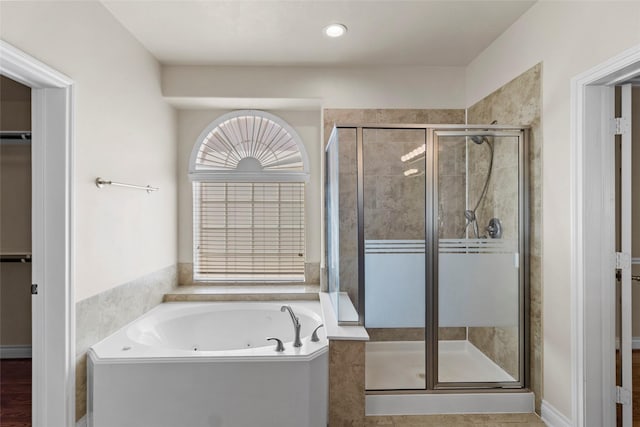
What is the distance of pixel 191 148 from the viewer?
12.1 ft

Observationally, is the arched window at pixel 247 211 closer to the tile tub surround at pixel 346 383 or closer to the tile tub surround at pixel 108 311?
the tile tub surround at pixel 108 311

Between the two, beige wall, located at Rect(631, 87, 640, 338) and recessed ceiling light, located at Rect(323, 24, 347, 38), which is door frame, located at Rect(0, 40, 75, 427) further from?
beige wall, located at Rect(631, 87, 640, 338)

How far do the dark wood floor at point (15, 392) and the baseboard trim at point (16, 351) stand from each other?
1.7 inches

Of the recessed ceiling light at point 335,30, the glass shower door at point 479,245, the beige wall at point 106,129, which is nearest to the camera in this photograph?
the beige wall at point 106,129

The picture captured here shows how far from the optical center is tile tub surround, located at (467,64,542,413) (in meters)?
2.27

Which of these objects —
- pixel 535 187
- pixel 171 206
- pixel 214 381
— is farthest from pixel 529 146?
pixel 171 206

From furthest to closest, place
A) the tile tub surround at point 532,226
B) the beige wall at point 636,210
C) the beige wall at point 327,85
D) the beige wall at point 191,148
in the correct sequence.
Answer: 1. the beige wall at point 191,148
2. the beige wall at point 327,85
3. the beige wall at point 636,210
4. the tile tub surround at point 532,226

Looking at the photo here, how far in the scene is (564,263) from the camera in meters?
2.04

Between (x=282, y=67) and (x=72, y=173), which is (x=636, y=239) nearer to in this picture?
(x=282, y=67)

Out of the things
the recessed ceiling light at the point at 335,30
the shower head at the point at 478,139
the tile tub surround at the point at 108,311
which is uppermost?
the recessed ceiling light at the point at 335,30

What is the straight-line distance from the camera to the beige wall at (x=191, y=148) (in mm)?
3691

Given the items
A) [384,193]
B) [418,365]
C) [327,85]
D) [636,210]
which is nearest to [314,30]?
[327,85]

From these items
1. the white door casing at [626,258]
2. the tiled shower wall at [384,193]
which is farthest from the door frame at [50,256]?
the white door casing at [626,258]

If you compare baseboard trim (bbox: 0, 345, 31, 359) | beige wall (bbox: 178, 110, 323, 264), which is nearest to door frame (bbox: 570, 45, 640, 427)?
beige wall (bbox: 178, 110, 323, 264)
